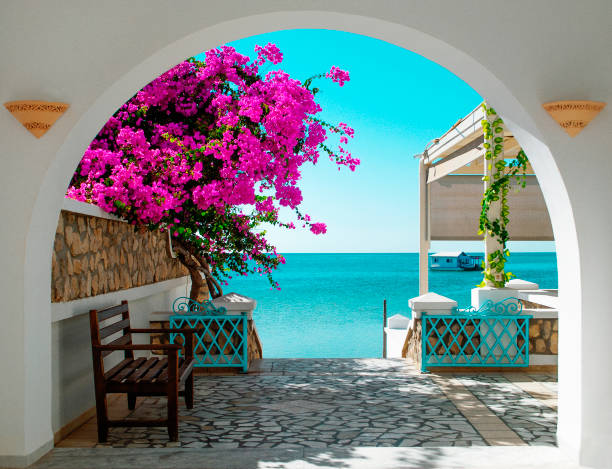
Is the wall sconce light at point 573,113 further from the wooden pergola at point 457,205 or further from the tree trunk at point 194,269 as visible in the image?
the wooden pergola at point 457,205

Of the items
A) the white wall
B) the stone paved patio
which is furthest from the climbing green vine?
the white wall

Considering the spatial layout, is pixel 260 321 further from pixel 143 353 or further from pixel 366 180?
pixel 143 353

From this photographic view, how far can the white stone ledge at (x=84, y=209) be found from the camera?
13.9 ft

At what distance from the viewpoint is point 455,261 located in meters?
70.1

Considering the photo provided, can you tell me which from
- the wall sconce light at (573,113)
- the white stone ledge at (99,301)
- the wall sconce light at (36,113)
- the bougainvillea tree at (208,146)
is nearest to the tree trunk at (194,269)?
the white stone ledge at (99,301)

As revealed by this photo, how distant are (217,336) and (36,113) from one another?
347cm

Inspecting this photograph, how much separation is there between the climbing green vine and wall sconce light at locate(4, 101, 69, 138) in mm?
4746

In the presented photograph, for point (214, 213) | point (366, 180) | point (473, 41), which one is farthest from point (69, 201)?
point (366, 180)

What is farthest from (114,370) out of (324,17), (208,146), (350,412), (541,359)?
(541,359)

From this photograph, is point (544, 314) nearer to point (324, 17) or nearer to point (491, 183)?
point (491, 183)

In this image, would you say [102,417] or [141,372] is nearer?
[102,417]

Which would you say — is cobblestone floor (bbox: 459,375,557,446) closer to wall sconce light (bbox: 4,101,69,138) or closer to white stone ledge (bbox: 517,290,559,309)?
white stone ledge (bbox: 517,290,559,309)

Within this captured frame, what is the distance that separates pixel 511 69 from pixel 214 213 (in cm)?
385

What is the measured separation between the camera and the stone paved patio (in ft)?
13.5
